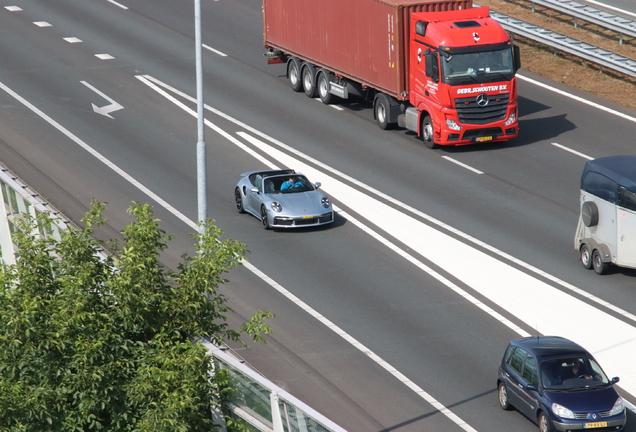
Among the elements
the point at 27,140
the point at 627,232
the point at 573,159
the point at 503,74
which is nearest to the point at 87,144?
the point at 27,140

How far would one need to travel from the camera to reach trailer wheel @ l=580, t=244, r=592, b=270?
2088 cm

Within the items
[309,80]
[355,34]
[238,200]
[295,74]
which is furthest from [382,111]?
[238,200]

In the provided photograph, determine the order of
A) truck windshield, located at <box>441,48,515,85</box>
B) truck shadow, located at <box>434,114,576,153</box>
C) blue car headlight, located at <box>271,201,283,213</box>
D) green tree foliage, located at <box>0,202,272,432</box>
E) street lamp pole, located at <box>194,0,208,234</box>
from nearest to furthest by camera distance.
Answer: green tree foliage, located at <box>0,202,272,432</box> → street lamp pole, located at <box>194,0,208,234</box> → blue car headlight, located at <box>271,201,283,213</box> → truck windshield, located at <box>441,48,515,85</box> → truck shadow, located at <box>434,114,576,153</box>

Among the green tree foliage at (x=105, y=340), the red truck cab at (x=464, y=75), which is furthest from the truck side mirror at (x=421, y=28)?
the green tree foliage at (x=105, y=340)

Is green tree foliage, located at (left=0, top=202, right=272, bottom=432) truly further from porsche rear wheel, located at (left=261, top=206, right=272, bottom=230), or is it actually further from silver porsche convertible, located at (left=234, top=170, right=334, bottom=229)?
porsche rear wheel, located at (left=261, top=206, right=272, bottom=230)

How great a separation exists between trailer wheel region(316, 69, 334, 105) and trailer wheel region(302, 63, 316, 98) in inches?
8.7

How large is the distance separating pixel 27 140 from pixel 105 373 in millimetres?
20309

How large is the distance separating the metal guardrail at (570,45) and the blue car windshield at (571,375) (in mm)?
21008

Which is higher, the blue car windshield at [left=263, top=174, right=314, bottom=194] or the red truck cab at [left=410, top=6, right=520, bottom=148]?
the red truck cab at [left=410, top=6, right=520, bottom=148]

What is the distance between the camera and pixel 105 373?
396 inches

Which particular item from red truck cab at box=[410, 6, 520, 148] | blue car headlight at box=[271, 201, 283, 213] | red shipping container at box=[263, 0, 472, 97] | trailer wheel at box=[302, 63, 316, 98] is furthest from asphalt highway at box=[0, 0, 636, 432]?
red shipping container at box=[263, 0, 472, 97]

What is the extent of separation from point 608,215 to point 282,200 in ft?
25.1

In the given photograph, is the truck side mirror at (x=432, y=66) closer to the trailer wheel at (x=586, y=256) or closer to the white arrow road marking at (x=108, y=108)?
the trailer wheel at (x=586, y=256)

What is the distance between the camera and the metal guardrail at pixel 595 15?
3625 cm
